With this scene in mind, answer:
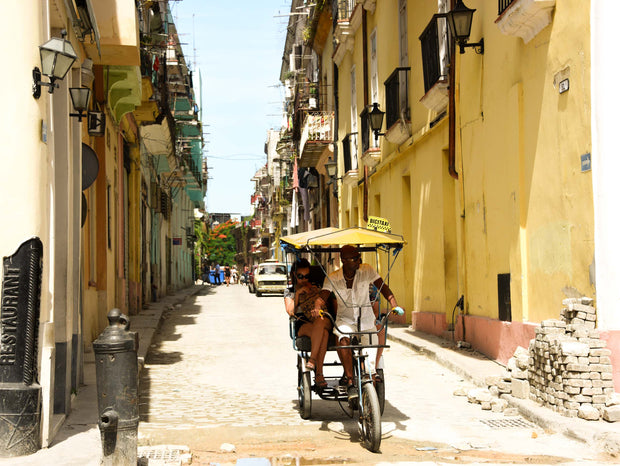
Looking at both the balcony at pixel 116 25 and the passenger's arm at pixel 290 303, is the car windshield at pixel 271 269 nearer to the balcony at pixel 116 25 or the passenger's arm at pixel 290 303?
the balcony at pixel 116 25

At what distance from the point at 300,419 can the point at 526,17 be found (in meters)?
4.97

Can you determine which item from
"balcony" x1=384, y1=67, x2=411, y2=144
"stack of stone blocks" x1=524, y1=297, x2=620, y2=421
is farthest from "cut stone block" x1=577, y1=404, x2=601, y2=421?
"balcony" x1=384, y1=67, x2=411, y2=144

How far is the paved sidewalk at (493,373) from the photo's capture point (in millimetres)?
6684

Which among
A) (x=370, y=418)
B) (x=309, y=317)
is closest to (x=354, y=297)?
(x=309, y=317)

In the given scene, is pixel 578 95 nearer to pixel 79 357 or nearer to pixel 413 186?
pixel 79 357

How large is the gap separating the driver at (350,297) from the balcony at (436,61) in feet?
21.3

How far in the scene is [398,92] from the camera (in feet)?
55.7

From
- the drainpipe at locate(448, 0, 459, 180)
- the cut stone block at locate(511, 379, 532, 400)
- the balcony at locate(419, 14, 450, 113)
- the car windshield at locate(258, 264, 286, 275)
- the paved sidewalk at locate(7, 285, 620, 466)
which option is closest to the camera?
the paved sidewalk at locate(7, 285, 620, 466)

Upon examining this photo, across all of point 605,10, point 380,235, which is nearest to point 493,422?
point 380,235

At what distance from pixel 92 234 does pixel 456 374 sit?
7.13m

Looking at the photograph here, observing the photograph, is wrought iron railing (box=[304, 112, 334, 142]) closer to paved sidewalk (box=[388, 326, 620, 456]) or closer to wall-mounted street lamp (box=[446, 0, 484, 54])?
paved sidewalk (box=[388, 326, 620, 456])

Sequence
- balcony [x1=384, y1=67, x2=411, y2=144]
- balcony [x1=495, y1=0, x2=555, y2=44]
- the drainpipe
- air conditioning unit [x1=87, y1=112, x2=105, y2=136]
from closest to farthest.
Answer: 1. balcony [x1=495, y1=0, x2=555, y2=44]
2. air conditioning unit [x1=87, y1=112, x2=105, y2=136]
3. the drainpipe
4. balcony [x1=384, y1=67, x2=411, y2=144]

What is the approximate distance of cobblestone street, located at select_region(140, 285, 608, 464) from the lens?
6.68 meters

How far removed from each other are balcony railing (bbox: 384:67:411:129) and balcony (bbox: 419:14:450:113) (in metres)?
2.16
